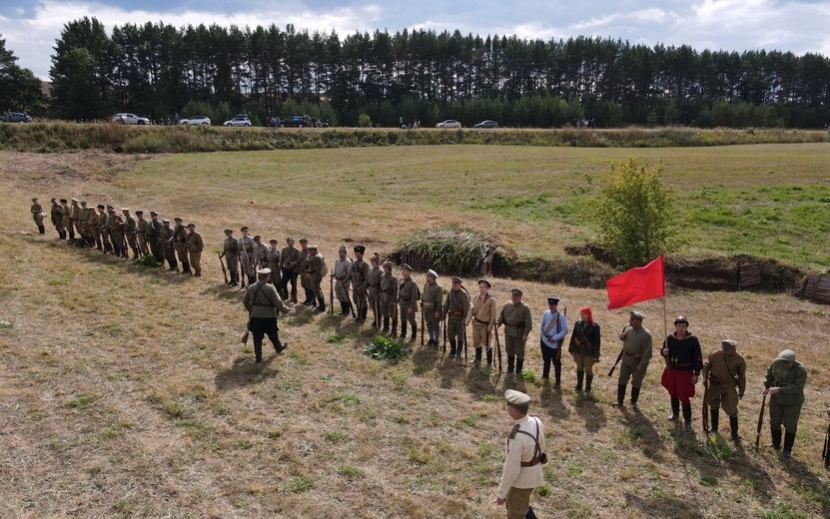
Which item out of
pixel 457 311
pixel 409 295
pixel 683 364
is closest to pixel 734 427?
pixel 683 364

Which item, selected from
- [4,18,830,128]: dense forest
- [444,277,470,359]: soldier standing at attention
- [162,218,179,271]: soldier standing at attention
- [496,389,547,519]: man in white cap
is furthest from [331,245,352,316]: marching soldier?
[4,18,830,128]: dense forest

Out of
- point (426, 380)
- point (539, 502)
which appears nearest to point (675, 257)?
point (426, 380)

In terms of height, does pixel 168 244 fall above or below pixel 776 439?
above

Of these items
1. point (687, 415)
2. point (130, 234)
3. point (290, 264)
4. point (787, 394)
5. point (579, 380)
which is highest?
point (130, 234)

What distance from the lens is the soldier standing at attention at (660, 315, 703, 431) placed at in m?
9.78

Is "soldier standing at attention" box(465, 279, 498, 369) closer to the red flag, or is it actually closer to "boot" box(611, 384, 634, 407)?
the red flag

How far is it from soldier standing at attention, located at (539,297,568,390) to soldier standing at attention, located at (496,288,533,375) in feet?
1.23

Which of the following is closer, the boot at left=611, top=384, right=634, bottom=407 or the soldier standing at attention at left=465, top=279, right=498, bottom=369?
the boot at left=611, top=384, right=634, bottom=407

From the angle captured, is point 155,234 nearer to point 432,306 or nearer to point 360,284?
point 360,284

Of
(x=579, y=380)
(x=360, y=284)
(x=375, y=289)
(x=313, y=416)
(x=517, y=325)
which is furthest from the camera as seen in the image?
(x=360, y=284)

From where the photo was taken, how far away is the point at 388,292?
14.2 metres

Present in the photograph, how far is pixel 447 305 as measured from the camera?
13055 millimetres

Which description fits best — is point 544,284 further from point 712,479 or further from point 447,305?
point 712,479

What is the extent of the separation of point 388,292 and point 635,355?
6.07 m
